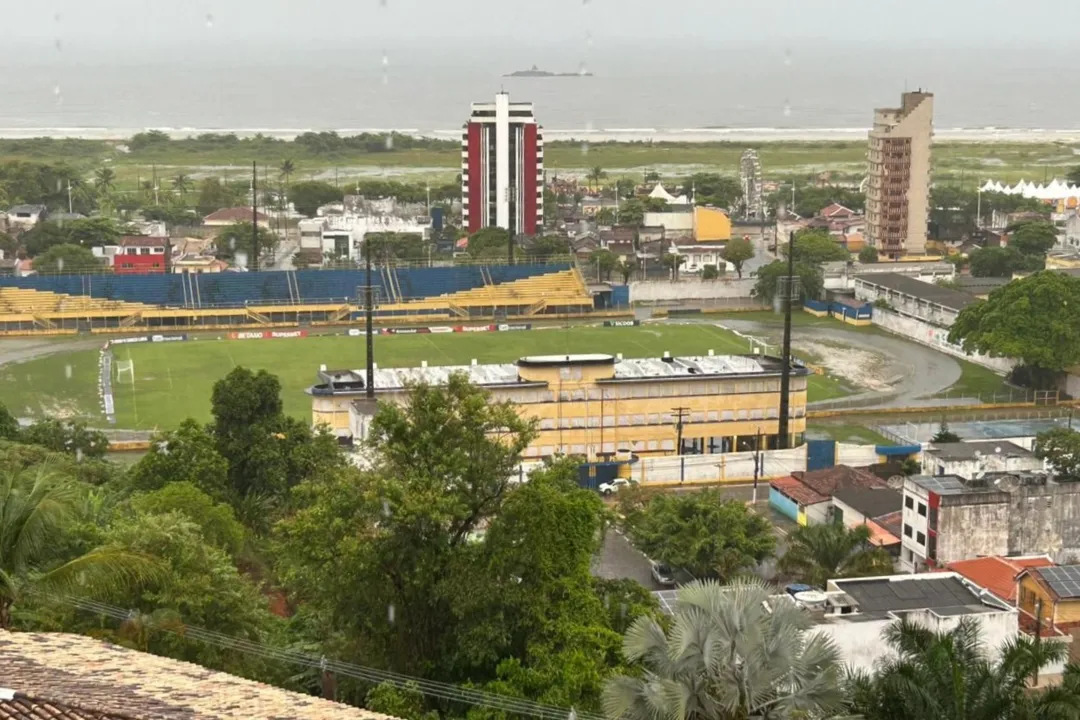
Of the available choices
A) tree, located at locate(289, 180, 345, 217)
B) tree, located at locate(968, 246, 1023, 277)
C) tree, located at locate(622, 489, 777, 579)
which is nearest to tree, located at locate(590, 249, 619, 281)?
tree, located at locate(968, 246, 1023, 277)

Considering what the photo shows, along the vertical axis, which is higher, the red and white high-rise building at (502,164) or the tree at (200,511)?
the red and white high-rise building at (502,164)

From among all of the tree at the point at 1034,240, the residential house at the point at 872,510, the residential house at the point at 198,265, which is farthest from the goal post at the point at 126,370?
the tree at the point at 1034,240

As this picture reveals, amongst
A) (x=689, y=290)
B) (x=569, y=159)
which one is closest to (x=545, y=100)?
(x=569, y=159)

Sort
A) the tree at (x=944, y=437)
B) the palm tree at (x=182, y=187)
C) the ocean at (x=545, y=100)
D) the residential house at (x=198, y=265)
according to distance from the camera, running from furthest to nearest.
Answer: the ocean at (x=545, y=100)
the palm tree at (x=182, y=187)
the residential house at (x=198, y=265)
the tree at (x=944, y=437)

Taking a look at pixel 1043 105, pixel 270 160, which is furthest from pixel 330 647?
pixel 1043 105

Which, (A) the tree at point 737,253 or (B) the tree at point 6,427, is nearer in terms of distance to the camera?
(B) the tree at point 6,427

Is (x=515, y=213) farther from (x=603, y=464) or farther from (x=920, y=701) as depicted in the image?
(x=920, y=701)

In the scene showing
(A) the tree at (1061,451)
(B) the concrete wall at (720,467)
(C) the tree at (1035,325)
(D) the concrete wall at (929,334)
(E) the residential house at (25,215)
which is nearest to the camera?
(A) the tree at (1061,451)

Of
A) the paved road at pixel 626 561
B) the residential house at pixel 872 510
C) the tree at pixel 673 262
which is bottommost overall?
the paved road at pixel 626 561

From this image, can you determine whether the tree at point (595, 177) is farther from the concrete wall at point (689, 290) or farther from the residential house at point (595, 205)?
the concrete wall at point (689, 290)
